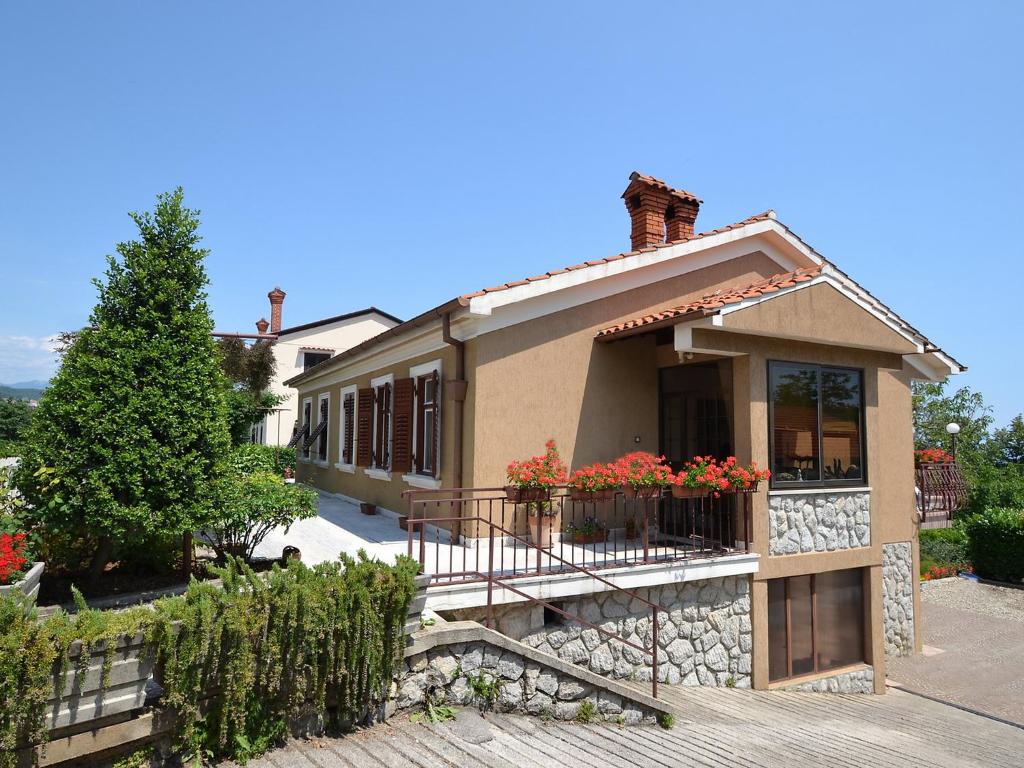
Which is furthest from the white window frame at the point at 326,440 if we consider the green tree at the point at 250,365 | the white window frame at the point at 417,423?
the green tree at the point at 250,365

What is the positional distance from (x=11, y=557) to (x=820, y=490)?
8.85m

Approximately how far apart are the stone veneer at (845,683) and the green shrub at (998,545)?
10.1 meters

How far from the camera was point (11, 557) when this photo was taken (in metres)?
5.13

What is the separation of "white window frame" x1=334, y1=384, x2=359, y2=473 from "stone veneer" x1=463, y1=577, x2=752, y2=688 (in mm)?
8010

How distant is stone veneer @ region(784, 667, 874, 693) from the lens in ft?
29.3

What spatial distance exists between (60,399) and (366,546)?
14.6 feet

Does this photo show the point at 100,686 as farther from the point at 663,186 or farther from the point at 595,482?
the point at 663,186

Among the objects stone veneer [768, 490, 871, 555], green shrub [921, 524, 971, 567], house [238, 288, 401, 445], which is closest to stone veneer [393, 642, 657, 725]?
stone veneer [768, 490, 871, 555]

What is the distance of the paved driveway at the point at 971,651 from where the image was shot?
1026 centimetres

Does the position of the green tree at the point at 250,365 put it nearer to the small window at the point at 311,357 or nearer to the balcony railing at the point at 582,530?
the small window at the point at 311,357

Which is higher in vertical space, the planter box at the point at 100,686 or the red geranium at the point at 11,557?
the red geranium at the point at 11,557

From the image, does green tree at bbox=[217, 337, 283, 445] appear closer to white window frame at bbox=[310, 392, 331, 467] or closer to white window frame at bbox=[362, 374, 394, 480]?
white window frame at bbox=[310, 392, 331, 467]

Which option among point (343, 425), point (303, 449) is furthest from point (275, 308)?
point (343, 425)

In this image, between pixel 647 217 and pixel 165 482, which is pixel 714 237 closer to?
pixel 647 217
